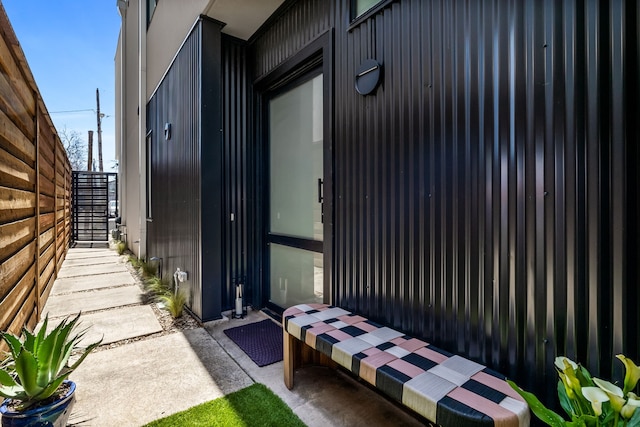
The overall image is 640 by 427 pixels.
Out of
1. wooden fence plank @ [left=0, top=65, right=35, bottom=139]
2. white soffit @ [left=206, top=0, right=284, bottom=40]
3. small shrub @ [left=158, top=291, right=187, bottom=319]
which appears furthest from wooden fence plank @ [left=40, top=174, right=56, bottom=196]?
white soffit @ [left=206, top=0, right=284, bottom=40]

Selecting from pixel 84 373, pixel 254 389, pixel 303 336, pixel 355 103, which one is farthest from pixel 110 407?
pixel 355 103

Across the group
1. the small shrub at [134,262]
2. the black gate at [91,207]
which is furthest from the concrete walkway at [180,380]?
the black gate at [91,207]

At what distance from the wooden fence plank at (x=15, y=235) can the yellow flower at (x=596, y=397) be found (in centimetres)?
305

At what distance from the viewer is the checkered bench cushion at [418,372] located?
1158mm

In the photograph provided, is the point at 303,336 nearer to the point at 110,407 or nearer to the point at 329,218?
the point at 329,218

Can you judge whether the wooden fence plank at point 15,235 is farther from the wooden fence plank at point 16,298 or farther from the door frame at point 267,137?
the door frame at point 267,137

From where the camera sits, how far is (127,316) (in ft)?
11.7

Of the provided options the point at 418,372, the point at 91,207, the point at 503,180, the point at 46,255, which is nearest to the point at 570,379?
the point at 418,372

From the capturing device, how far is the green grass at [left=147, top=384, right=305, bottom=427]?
1.77 meters

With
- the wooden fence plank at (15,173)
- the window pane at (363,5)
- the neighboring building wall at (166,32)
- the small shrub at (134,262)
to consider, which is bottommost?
the small shrub at (134,262)

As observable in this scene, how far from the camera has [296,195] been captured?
319 centimetres

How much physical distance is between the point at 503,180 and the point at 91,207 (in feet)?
38.7

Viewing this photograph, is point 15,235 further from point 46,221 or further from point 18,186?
point 46,221

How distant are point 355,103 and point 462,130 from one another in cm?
90
